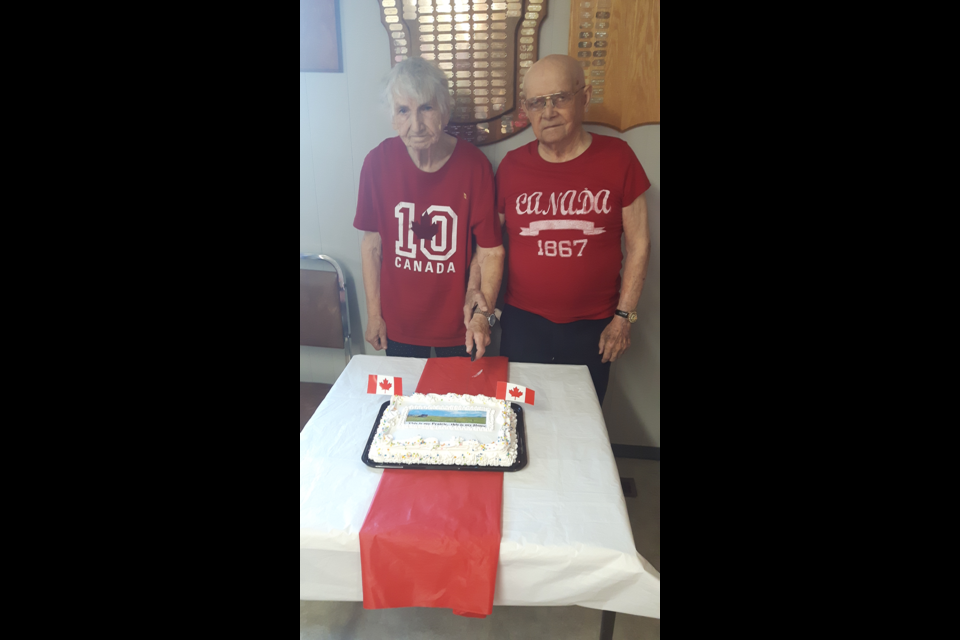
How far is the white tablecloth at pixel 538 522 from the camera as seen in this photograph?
861 mm

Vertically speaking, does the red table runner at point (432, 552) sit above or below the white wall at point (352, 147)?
below

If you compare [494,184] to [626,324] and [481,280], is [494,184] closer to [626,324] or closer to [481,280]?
[481,280]

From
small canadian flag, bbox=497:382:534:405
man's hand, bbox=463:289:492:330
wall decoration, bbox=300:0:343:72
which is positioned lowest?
small canadian flag, bbox=497:382:534:405

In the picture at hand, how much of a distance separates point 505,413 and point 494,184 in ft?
2.25

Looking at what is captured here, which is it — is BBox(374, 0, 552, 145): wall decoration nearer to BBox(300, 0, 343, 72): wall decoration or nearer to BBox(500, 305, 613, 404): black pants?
BBox(300, 0, 343, 72): wall decoration

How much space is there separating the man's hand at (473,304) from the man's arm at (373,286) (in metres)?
0.26

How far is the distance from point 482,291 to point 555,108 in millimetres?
546

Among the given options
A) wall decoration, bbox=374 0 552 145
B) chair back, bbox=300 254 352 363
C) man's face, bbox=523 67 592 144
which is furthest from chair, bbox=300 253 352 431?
man's face, bbox=523 67 592 144

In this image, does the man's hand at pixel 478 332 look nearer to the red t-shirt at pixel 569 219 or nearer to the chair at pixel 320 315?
the red t-shirt at pixel 569 219

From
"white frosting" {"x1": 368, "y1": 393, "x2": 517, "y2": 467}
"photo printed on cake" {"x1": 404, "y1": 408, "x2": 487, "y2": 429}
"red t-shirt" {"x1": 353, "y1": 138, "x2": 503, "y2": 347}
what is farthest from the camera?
"red t-shirt" {"x1": 353, "y1": 138, "x2": 503, "y2": 347}

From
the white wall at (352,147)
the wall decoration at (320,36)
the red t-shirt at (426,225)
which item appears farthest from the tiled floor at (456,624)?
the wall decoration at (320,36)

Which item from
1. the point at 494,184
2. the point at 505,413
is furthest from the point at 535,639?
the point at 494,184

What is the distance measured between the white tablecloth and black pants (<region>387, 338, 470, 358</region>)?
459mm

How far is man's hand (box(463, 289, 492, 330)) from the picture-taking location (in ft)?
5.29
